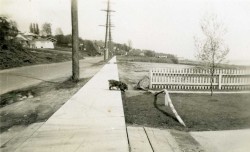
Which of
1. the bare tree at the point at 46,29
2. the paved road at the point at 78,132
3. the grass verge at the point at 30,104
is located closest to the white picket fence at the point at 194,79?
the grass verge at the point at 30,104

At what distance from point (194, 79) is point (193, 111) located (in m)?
5.45

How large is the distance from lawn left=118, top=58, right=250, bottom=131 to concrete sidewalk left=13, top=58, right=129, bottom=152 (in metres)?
0.65

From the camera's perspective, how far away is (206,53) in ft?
38.6

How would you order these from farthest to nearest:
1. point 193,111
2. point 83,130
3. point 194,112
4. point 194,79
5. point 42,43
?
point 42,43, point 194,79, point 193,111, point 194,112, point 83,130

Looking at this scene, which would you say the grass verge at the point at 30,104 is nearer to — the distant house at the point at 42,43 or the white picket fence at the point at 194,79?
the white picket fence at the point at 194,79

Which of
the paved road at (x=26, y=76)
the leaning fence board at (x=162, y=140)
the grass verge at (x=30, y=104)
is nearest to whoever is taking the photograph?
the leaning fence board at (x=162, y=140)

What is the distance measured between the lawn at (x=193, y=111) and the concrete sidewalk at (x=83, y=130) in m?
0.65

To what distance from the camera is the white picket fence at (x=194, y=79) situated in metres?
14.0

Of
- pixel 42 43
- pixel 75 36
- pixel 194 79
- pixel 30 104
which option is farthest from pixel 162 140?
pixel 42 43

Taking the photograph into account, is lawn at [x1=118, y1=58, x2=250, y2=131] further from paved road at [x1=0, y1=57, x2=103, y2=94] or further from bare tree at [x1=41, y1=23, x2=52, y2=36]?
bare tree at [x1=41, y1=23, x2=52, y2=36]

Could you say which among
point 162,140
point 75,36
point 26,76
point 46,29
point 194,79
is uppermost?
point 46,29

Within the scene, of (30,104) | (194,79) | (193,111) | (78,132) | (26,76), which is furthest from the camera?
(26,76)

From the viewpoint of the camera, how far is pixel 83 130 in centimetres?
A: 630

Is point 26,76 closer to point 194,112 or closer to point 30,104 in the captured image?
point 30,104
